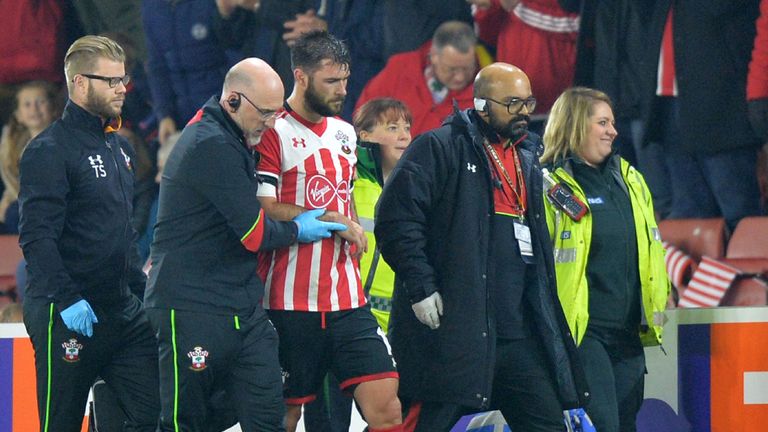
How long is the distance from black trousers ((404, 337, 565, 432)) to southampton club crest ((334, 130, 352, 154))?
0.88 metres

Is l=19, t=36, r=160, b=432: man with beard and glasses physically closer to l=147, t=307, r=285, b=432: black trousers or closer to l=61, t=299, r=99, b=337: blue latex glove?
l=61, t=299, r=99, b=337: blue latex glove

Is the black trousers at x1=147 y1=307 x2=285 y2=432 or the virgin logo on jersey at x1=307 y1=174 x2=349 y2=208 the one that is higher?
the virgin logo on jersey at x1=307 y1=174 x2=349 y2=208

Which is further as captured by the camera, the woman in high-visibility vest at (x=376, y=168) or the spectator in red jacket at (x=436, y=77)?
the spectator in red jacket at (x=436, y=77)

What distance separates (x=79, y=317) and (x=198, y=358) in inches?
21.0

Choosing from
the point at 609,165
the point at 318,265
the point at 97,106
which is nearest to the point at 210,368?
the point at 318,265

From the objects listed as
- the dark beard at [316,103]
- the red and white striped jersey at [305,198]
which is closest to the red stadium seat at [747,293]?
the red and white striped jersey at [305,198]

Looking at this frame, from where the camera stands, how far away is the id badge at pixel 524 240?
486cm

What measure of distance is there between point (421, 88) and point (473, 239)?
3.58 metres

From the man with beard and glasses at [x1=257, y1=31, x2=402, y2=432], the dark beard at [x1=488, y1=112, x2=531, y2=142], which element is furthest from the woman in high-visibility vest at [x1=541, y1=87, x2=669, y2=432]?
the man with beard and glasses at [x1=257, y1=31, x2=402, y2=432]

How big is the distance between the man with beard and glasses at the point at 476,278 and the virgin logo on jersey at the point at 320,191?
7.8 inches

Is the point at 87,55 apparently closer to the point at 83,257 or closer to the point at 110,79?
the point at 110,79

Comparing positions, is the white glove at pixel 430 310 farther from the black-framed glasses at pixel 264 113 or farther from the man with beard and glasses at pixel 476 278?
the black-framed glasses at pixel 264 113

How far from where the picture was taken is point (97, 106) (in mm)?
4855

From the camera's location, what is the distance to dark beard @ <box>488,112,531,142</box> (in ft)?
16.0
